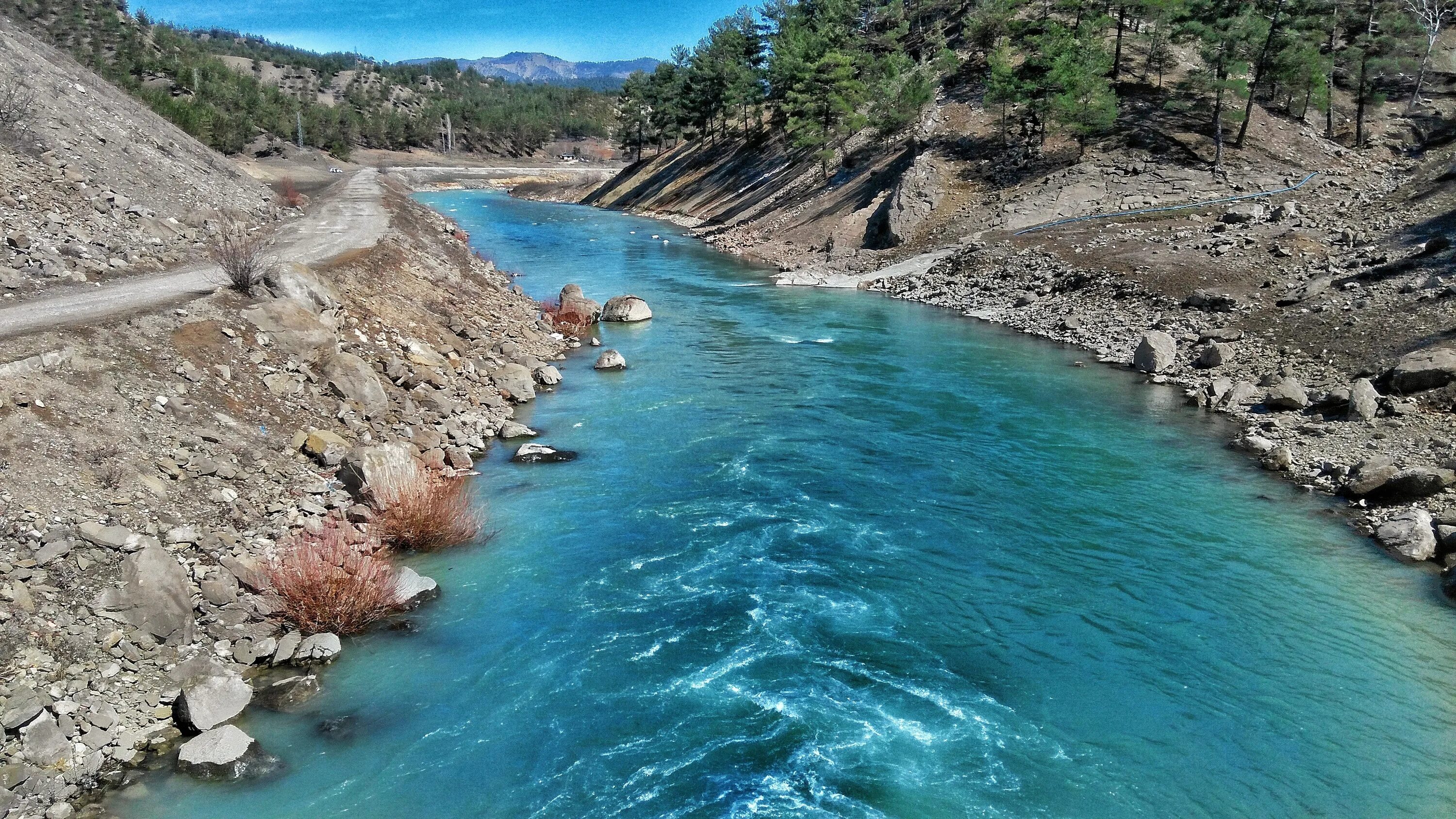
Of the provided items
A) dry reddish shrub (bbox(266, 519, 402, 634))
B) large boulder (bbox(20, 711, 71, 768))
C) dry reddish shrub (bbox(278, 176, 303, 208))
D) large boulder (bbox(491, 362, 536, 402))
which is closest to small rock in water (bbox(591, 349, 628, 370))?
large boulder (bbox(491, 362, 536, 402))

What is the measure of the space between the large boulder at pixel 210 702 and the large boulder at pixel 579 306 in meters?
27.8

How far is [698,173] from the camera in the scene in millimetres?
101500

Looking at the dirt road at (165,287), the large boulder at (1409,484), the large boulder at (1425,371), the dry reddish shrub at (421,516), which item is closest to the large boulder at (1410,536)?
the large boulder at (1409,484)

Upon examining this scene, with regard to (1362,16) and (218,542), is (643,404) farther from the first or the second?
(1362,16)

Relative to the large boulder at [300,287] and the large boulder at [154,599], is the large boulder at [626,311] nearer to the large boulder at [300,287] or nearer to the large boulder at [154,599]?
the large boulder at [300,287]

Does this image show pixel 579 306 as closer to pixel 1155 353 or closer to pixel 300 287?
pixel 300 287

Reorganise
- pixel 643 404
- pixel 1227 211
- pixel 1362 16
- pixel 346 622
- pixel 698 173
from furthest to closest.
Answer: pixel 698 173, pixel 1362 16, pixel 1227 211, pixel 643 404, pixel 346 622

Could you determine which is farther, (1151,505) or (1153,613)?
(1151,505)

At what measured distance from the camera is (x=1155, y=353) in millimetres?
30047

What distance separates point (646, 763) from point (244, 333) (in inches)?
637

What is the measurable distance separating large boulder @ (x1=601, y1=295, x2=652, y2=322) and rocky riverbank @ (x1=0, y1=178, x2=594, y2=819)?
13958 millimetres

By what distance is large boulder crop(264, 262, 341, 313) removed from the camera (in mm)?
23938

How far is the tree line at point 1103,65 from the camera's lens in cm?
5141

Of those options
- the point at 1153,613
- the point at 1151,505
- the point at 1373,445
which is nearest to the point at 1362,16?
the point at 1373,445
